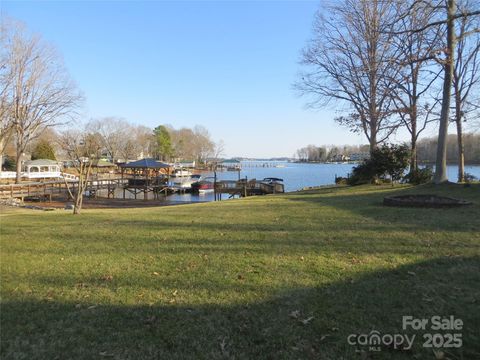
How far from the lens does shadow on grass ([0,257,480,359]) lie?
9.73ft

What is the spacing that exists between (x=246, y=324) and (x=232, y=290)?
80 centimetres

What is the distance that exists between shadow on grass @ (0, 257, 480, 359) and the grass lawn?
0.01 metres

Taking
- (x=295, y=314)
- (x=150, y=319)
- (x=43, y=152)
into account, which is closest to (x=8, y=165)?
(x=43, y=152)

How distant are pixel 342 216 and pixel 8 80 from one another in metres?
38.1

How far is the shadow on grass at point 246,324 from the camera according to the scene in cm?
297

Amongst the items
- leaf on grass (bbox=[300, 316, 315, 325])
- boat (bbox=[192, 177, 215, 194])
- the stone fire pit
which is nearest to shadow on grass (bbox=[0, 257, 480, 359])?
leaf on grass (bbox=[300, 316, 315, 325])

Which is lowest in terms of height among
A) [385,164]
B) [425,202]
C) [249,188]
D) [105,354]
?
[105,354]

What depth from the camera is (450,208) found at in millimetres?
10164

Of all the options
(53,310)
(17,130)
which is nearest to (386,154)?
(53,310)

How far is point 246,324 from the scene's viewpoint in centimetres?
340

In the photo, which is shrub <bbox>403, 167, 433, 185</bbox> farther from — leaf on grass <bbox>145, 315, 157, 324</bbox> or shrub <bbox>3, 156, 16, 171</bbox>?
shrub <bbox>3, 156, 16, 171</bbox>

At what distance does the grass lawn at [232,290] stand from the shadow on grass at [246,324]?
1 centimetres

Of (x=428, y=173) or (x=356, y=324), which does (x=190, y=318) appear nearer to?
(x=356, y=324)

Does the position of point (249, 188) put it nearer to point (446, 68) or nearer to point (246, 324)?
point (446, 68)
